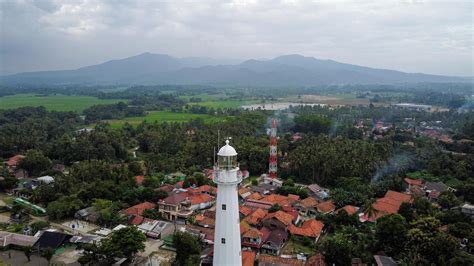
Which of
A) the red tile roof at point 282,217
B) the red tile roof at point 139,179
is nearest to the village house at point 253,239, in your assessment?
the red tile roof at point 282,217

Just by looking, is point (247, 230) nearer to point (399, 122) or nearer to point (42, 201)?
point (42, 201)

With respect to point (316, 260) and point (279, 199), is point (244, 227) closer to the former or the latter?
point (316, 260)

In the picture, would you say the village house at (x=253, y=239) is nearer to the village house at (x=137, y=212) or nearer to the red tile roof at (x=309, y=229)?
the red tile roof at (x=309, y=229)

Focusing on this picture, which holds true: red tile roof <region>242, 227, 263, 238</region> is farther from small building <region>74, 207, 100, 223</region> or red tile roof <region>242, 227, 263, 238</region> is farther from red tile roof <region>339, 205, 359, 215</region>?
small building <region>74, 207, 100, 223</region>

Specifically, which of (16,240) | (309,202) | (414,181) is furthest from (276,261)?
(414,181)

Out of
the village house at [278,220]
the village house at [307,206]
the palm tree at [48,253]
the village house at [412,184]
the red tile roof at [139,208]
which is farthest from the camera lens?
the village house at [412,184]

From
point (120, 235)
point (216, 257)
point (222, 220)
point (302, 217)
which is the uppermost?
point (222, 220)

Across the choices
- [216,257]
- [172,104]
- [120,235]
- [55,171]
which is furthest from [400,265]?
[172,104]
